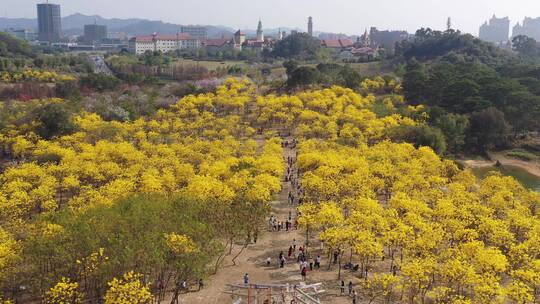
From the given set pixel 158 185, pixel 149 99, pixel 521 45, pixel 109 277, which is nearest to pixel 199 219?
pixel 109 277

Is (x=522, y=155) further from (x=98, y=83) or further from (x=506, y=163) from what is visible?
(x=98, y=83)

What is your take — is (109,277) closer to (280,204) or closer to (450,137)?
(280,204)

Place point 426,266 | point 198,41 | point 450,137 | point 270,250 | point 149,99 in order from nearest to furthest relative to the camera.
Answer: point 426,266 < point 270,250 < point 450,137 < point 149,99 < point 198,41

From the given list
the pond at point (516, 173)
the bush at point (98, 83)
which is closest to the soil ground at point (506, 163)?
the pond at point (516, 173)

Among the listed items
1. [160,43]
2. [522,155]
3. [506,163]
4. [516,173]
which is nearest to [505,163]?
[506,163]

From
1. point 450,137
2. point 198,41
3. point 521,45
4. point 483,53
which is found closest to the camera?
point 450,137

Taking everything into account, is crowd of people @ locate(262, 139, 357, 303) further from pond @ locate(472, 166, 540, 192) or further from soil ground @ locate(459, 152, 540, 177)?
soil ground @ locate(459, 152, 540, 177)

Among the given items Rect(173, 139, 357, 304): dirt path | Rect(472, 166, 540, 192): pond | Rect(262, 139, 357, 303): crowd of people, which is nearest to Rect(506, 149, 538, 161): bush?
Rect(472, 166, 540, 192): pond
